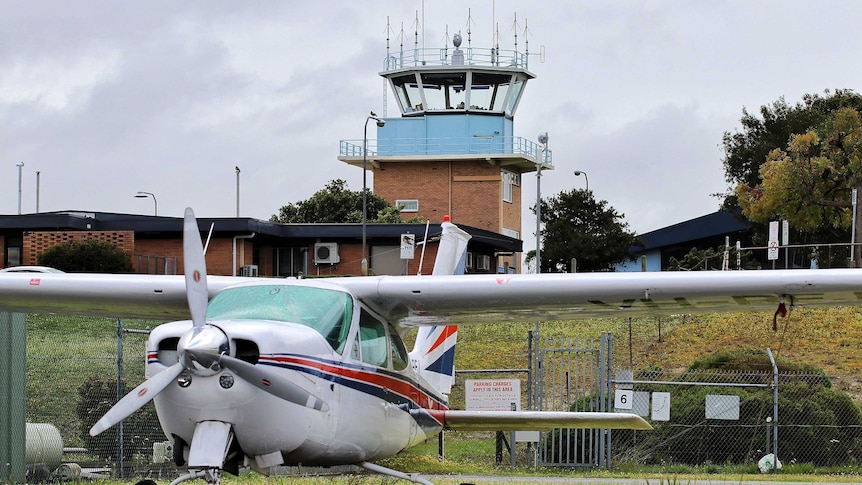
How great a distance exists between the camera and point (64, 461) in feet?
49.8

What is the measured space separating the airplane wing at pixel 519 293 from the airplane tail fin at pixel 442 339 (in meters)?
1.23

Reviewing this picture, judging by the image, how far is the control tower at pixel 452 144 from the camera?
6150cm

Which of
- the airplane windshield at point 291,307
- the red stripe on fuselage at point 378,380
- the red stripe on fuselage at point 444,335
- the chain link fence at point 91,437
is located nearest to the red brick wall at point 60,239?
the chain link fence at point 91,437

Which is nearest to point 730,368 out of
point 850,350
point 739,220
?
point 850,350

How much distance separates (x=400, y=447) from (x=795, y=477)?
25.8 ft

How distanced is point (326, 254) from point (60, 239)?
11598 mm

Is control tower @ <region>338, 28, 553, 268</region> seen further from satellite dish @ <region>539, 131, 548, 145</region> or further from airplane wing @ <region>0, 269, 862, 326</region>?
airplane wing @ <region>0, 269, 862, 326</region>

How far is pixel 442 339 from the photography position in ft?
44.2

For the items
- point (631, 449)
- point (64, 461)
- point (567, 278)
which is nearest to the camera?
point (567, 278)

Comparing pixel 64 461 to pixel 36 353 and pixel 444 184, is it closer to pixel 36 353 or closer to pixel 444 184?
pixel 36 353

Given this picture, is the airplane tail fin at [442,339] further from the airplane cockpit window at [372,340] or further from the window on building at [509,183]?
the window on building at [509,183]

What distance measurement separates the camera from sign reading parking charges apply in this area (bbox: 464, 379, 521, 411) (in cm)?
1880

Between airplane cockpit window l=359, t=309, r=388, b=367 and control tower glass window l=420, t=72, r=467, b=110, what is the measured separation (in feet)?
172

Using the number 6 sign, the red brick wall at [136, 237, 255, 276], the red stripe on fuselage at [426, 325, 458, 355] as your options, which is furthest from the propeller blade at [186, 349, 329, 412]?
the red brick wall at [136, 237, 255, 276]
